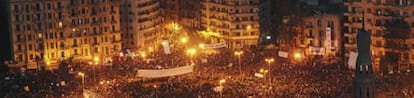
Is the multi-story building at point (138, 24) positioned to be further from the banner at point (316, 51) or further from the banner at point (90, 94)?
the banner at point (90, 94)

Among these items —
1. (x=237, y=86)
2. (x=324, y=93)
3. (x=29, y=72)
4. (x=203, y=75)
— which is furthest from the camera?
(x=29, y=72)

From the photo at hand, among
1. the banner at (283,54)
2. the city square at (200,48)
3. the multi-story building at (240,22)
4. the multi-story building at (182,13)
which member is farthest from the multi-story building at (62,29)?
the banner at (283,54)

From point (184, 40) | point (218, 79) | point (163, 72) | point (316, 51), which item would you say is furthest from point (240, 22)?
point (163, 72)

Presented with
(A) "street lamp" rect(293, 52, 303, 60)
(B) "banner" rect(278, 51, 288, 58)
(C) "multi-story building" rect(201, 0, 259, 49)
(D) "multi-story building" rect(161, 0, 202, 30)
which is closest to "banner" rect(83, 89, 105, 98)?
(B) "banner" rect(278, 51, 288, 58)

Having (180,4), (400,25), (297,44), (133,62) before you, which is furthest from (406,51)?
(180,4)

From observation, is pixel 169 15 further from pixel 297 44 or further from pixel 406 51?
pixel 406 51

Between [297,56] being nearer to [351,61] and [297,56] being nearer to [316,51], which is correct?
[316,51]

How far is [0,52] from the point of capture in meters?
160

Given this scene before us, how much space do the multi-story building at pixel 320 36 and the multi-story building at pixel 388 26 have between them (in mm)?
7333

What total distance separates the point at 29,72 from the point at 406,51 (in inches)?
2014

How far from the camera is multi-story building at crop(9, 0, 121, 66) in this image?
15675cm

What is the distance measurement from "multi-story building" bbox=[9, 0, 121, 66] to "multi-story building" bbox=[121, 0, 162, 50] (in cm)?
270

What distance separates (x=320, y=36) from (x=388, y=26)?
1520 centimetres

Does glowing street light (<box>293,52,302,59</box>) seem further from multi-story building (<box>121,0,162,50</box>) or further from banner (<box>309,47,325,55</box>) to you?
multi-story building (<box>121,0,162,50</box>)
